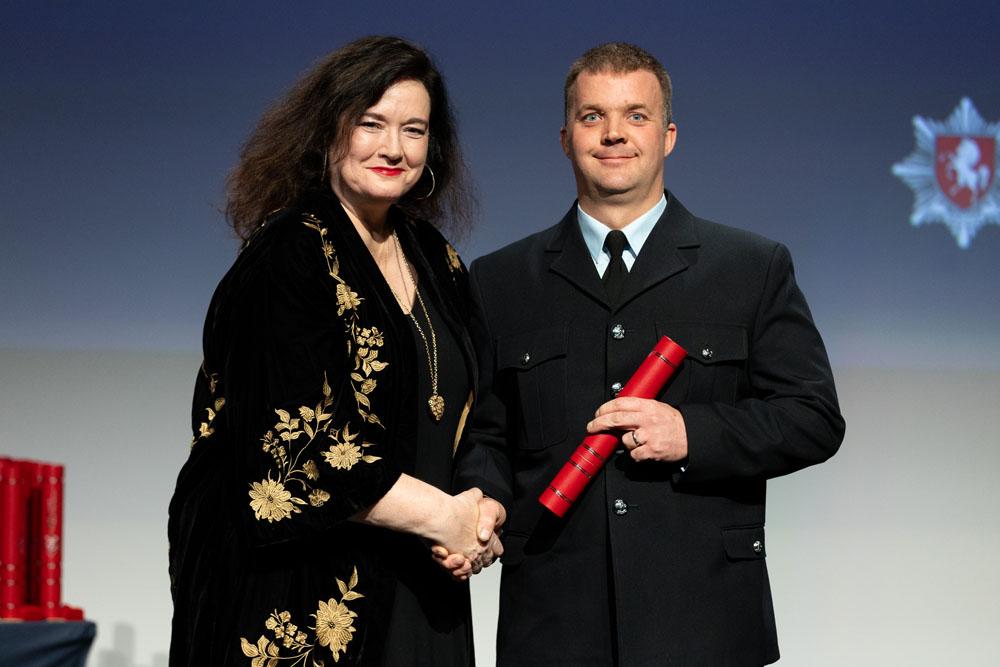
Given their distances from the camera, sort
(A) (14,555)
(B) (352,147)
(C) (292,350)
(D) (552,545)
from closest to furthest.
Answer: (C) (292,350) → (B) (352,147) → (D) (552,545) → (A) (14,555)

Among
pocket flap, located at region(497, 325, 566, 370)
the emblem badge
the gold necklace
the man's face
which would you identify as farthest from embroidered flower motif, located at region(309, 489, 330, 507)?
the emblem badge

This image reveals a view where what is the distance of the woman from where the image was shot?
6.02 ft

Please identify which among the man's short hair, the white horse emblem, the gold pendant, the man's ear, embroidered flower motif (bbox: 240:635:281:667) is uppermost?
the white horse emblem

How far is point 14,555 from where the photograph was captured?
105 inches

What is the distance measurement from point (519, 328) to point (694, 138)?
1882 mm

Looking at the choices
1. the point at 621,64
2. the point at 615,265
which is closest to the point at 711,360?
the point at 615,265

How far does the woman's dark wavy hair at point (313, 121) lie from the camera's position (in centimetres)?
200

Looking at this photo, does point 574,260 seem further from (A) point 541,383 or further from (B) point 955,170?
(B) point 955,170

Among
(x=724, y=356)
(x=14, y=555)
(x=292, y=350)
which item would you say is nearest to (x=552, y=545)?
(x=724, y=356)

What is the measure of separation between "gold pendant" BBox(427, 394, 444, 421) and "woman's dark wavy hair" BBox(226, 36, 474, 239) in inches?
14.7

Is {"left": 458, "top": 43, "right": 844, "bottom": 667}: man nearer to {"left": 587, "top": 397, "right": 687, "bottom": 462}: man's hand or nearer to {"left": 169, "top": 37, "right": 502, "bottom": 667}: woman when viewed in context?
{"left": 587, "top": 397, "right": 687, "bottom": 462}: man's hand

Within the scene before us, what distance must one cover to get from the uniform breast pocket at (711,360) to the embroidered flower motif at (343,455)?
1.89ft

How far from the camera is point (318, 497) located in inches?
72.1

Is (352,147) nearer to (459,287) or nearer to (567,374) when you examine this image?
(459,287)
